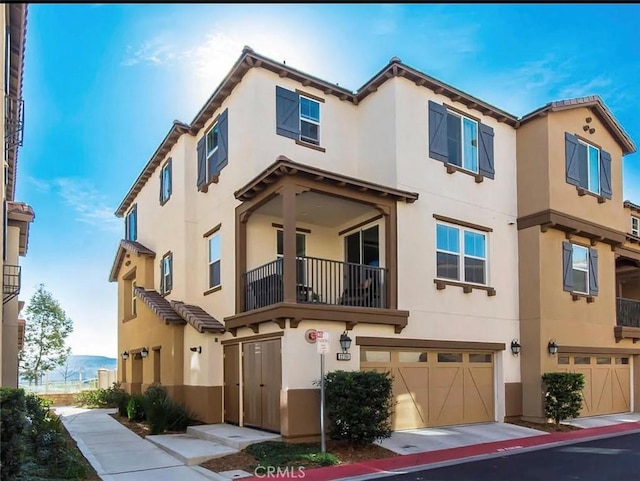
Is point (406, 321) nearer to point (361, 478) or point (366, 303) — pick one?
point (366, 303)

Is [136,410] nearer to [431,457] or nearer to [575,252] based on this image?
[431,457]

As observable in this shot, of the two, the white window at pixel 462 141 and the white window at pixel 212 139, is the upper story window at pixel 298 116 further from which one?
the white window at pixel 462 141

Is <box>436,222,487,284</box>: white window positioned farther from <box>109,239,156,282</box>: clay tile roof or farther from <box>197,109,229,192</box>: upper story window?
<box>109,239,156,282</box>: clay tile roof

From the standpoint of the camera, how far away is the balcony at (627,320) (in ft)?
60.2

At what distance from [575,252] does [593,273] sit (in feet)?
3.51

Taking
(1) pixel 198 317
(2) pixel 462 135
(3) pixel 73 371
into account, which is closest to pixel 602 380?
(2) pixel 462 135

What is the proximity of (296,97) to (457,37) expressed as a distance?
18.9ft

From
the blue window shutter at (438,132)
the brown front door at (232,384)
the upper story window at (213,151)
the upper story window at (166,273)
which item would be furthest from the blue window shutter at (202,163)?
the blue window shutter at (438,132)

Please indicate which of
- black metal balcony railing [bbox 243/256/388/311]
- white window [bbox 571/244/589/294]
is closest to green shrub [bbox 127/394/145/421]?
black metal balcony railing [bbox 243/256/388/311]

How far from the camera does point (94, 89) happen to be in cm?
1659

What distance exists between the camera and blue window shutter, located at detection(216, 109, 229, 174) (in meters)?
15.5

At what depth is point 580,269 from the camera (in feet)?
57.8

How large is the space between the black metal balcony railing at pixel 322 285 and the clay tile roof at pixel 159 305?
3.22 meters

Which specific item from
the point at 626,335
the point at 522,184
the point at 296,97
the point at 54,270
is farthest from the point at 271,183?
the point at 54,270
